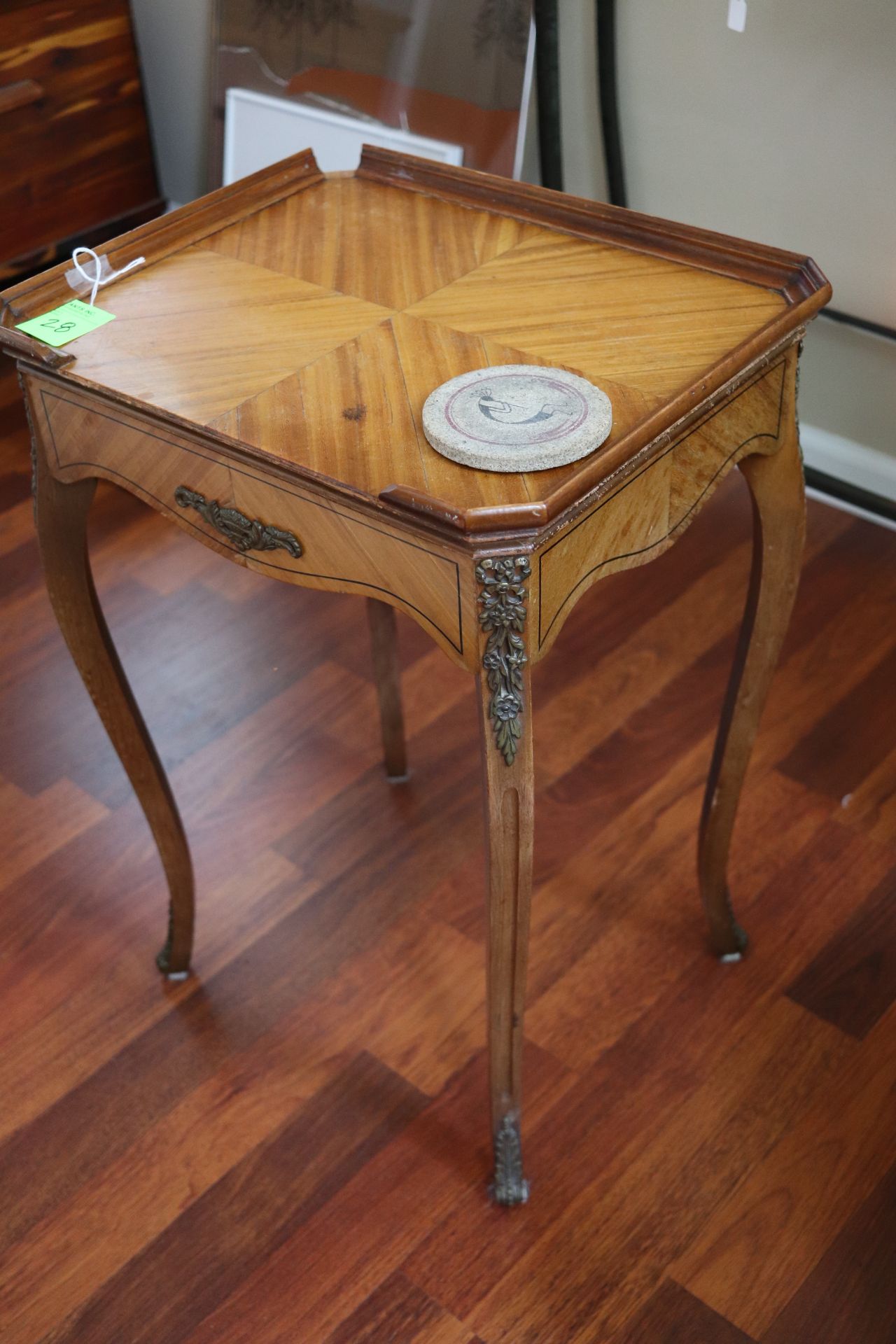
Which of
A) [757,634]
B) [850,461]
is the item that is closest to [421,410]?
[757,634]

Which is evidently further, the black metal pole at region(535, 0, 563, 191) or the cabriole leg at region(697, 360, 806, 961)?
the black metal pole at region(535, 0, 563, 191)

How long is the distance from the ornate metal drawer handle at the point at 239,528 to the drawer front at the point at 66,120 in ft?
5.29

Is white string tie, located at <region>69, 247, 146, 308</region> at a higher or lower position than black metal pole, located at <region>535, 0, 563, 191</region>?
higher

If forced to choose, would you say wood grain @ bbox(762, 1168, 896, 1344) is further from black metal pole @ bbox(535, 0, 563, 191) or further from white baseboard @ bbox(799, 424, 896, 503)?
black metal pole @ bbox(535, 0, 563, 191)

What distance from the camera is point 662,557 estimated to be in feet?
6.52

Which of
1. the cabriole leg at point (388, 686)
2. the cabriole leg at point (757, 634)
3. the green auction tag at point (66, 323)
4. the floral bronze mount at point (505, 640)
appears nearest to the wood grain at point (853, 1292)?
the cabriole leg at point (757, 634)

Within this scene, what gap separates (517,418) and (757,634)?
0.38m

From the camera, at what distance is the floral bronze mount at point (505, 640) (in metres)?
0.84

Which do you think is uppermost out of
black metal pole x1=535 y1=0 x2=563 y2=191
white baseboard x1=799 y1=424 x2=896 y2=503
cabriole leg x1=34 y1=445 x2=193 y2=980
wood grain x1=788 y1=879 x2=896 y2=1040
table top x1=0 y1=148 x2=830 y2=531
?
table top x1=0 y1=148 x2=830 y2=531

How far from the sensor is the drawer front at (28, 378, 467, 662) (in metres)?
0.88

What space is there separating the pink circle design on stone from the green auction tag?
318 mm

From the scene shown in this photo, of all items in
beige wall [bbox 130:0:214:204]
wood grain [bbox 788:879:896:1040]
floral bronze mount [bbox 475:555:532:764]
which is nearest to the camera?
floral bronze mount [bbox 475:555:532:764]

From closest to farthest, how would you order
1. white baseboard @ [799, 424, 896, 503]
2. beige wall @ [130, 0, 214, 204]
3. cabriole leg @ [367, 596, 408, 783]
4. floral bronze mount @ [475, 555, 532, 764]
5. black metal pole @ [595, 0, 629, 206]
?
1. floral bronze mount @ [475, 555, 532, 764]
2. cabriole leg @ [367, 596, 408, 783]
3. black metal pole @ [595, 0, 629, 206]
4. white baseboard @ [799, 424, 896, 503]
5. beige wall @ [130, 0, 214, 204]

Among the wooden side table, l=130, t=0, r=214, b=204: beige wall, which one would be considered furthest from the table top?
l=130, t=0, r=214, b=204: beige wall
